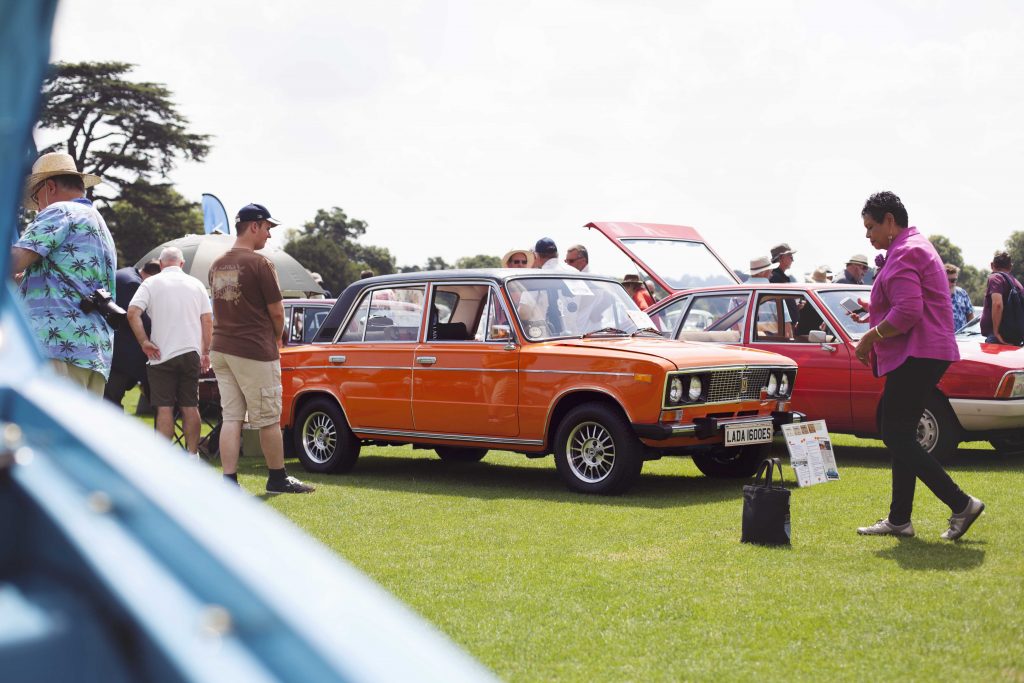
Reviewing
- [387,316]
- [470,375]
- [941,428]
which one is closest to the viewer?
[470,375]

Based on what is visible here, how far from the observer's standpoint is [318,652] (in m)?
0.99

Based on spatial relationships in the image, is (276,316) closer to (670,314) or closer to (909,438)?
(909,438)

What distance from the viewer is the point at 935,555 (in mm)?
6219

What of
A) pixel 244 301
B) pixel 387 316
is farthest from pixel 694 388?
pixel 244 301

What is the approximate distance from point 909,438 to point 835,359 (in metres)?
4.02

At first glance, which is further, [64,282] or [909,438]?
[909,438]

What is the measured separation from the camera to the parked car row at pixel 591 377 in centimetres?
858

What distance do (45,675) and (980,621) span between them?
445cm

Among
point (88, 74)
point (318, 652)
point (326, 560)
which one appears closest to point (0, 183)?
point (326, 560)

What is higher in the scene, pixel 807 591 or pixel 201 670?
pixel 201 670

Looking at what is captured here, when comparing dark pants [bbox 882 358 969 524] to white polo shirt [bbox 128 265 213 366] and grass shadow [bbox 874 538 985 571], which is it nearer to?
grass shadow [bbox 874 538 985 571]

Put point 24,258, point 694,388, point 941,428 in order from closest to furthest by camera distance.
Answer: point 24,258, point 694,388, point 941,428

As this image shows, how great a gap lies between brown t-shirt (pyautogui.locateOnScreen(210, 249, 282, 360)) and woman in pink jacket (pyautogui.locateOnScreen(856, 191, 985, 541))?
4110 millimetres

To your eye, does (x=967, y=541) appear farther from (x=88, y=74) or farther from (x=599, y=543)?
(x=88, y=74)
